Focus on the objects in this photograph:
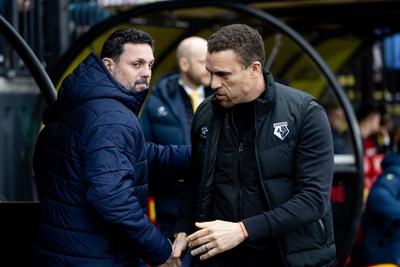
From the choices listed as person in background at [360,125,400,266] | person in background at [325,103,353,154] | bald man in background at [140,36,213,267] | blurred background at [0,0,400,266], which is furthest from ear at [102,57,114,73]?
person in background at [325,103,353,154]

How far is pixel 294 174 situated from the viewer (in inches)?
144

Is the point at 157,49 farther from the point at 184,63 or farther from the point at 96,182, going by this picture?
the point at 96,182

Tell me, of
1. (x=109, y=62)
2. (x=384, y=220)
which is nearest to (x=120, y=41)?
(x=109, y=62)

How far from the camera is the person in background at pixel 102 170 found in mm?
3617

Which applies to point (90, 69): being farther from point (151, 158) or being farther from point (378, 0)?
point (378, 0)

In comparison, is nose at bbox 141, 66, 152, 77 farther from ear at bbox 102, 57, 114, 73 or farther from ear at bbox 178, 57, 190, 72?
ear at bbox 178, 57, 190, 72

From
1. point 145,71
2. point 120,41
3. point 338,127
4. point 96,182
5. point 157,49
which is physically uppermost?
point 120,41

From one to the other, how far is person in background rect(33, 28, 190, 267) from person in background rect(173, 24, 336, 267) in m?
0.26

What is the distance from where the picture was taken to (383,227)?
6.76m

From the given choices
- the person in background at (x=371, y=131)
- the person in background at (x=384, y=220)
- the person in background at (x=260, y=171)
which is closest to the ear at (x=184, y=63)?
the person in background at (x=384, y=220)

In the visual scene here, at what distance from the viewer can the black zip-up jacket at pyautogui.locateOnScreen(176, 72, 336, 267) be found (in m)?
3.57

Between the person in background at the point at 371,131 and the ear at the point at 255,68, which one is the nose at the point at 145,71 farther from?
the person in background at the point at 371,131

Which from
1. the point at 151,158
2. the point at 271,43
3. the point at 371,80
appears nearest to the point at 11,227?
the point at 151,158

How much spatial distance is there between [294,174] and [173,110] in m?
2.24
